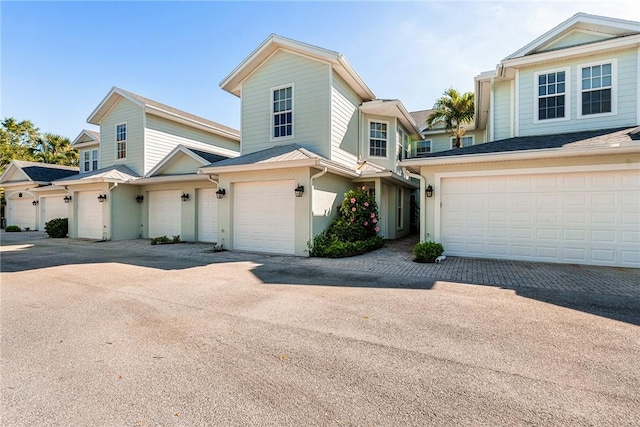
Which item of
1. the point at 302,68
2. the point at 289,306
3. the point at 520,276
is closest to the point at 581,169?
the point at 520,276

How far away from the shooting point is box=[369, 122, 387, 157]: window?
14703 millimetres

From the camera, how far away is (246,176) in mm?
11266

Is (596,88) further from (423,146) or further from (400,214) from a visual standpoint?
(423,146)

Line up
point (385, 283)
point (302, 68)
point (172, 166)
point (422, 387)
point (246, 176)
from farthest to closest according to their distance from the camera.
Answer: point (172, 166) → point (302, 68) → point (246, 176) → point (385, 283) → point (422, 387)

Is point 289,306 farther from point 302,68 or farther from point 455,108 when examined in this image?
point 455,108

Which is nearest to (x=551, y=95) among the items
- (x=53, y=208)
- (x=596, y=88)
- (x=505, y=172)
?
(x=596, y=88)

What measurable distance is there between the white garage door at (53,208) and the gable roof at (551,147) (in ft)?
70.6

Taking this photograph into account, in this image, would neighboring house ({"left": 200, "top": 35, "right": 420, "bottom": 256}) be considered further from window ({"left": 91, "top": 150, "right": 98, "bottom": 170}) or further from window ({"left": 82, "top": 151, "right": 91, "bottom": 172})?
window ({"left": 82, "top": 151, "right": 91, "bottom": 172})

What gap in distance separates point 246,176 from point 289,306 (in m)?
7.15

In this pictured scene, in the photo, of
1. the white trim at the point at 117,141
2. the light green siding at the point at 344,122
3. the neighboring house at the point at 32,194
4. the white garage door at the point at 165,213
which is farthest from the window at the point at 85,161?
the light green siding at the point at 344,122

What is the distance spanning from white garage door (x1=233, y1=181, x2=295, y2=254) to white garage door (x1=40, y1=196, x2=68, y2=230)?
1512 centimetres

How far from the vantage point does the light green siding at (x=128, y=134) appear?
640 inches

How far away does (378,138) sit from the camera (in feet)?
48.7

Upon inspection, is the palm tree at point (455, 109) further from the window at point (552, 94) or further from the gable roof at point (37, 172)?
the gable roof at point (37, 172)
